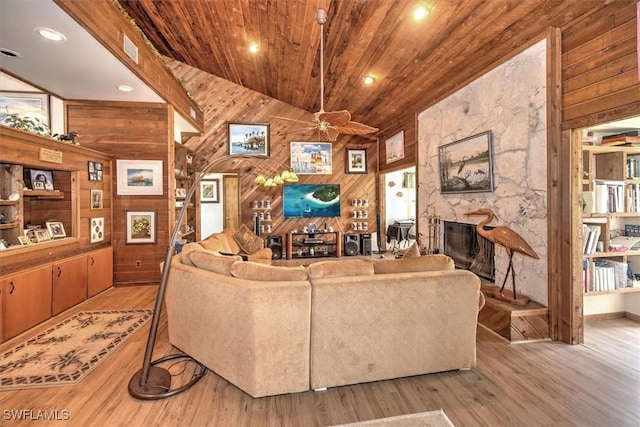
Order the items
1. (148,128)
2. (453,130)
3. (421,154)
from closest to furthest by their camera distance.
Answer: (453,130), (148,128), (421,154)

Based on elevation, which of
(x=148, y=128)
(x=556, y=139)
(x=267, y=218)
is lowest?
(x=267, y=218)

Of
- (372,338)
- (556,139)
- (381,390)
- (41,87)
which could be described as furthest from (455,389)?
(41,87)

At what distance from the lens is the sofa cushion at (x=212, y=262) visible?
2.40 meters

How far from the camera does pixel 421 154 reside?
17.9ft

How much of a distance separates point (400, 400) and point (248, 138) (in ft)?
20.9

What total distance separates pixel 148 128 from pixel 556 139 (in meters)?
5.73

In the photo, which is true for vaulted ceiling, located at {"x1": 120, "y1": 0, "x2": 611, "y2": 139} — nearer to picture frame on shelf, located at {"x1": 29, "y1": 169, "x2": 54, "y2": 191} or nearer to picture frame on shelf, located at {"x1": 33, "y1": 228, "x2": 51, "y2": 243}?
picture frame on shelf, located at {"x1": 29, "y1": 169, "x2": 54, "y2": 191}

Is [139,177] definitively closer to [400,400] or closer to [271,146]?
[271,146]

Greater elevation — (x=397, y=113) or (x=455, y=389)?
(x=397, y=113)

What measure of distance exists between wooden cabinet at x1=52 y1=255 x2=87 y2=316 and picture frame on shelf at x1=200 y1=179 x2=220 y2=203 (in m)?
5.05

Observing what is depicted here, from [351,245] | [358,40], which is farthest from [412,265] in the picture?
[351,245]

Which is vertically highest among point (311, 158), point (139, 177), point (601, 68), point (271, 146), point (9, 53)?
point (9, 53)

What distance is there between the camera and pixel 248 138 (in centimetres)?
709

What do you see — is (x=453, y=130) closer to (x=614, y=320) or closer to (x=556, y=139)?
(x=556, y=139)
